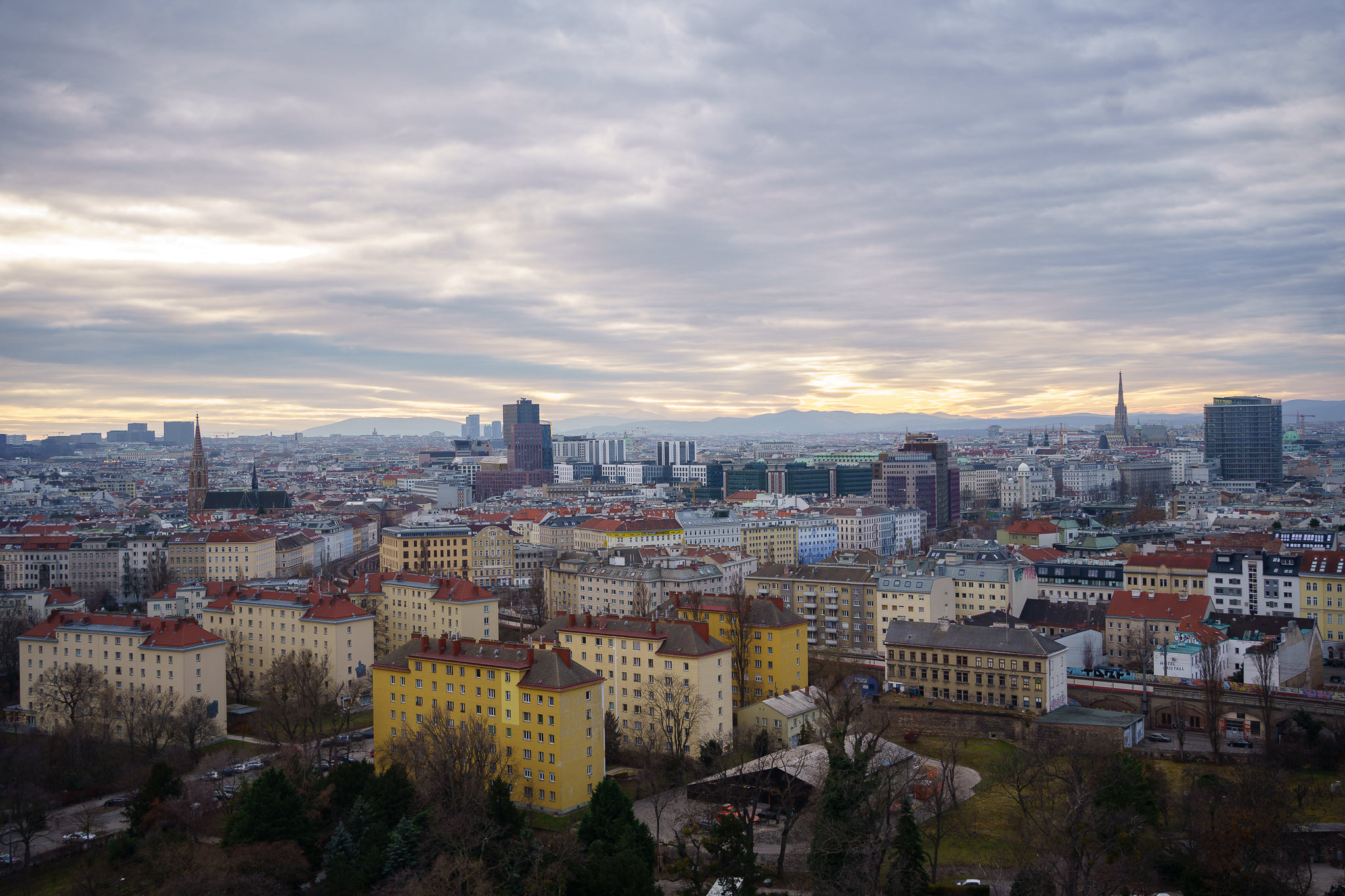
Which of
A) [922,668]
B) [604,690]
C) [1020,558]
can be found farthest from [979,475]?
[604,690]

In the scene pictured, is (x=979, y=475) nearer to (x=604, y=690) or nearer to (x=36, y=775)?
(x=604, y=690)

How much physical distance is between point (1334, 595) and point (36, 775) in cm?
6642

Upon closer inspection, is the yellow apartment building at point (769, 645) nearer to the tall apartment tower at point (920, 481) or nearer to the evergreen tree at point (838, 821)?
the evergreen tree at point (838, 821)

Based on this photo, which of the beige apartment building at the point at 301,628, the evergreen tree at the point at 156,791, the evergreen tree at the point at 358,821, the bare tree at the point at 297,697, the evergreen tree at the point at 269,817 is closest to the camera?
the evergreen tree at the point at 269,817

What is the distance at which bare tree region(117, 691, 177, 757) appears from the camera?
152 feet

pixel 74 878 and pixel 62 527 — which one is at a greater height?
pixel 62 527

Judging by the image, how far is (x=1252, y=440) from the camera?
589 ft

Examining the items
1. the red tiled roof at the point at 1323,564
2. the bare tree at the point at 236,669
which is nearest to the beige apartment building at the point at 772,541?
the red tiled roof at the point at 1323,564

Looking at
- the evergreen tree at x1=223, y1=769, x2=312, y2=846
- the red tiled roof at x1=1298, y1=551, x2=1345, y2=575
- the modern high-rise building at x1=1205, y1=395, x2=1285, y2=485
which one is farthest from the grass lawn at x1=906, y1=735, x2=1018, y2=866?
the modern high-rise building at x1=1205, y1=395, x2=1285, y2=485

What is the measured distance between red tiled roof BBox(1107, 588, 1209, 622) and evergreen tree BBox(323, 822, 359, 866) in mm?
47050

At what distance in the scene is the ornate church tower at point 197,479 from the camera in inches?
5344

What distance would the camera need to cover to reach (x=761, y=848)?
37750 millimetres

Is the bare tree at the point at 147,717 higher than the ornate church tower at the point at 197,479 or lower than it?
lower

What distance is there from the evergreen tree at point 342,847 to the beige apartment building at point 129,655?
1943 centimetres
